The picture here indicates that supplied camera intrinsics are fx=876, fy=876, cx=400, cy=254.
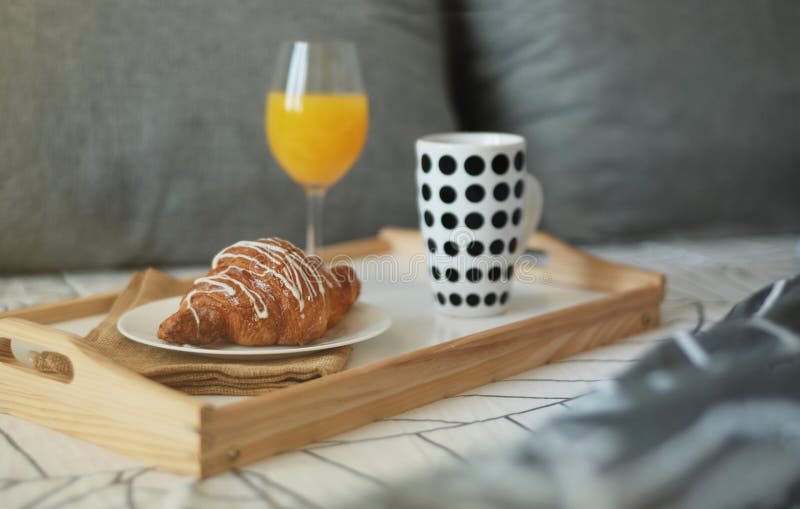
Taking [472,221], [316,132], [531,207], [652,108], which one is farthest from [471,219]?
[652,108]

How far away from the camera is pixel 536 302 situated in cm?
99

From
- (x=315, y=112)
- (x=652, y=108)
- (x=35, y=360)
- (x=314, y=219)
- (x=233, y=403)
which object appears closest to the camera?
(x=233, y=403)

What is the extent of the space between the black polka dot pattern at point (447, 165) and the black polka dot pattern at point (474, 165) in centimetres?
1

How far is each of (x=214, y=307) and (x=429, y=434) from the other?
0.67ft

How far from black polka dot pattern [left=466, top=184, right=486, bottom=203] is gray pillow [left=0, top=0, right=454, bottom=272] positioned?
20.4 inches

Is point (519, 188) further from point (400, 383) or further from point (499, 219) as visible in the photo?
point (400, 383)

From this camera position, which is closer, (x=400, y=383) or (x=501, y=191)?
(x=400, y=383)

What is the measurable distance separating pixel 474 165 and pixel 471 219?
6 centimetres

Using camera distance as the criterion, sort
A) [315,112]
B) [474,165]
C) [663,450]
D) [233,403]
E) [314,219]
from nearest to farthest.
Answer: [663,450]
[233,403]
[474,165]
[315,112]
[314,219]

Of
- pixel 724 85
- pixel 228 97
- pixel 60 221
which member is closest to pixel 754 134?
pixel 724 85

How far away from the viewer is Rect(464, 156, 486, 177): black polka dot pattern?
2.91 feet

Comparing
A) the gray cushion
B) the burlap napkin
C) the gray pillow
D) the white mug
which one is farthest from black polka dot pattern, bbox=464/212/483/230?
the gray cushion

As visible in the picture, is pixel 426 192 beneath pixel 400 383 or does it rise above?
above

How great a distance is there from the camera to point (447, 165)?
0.90 metres
